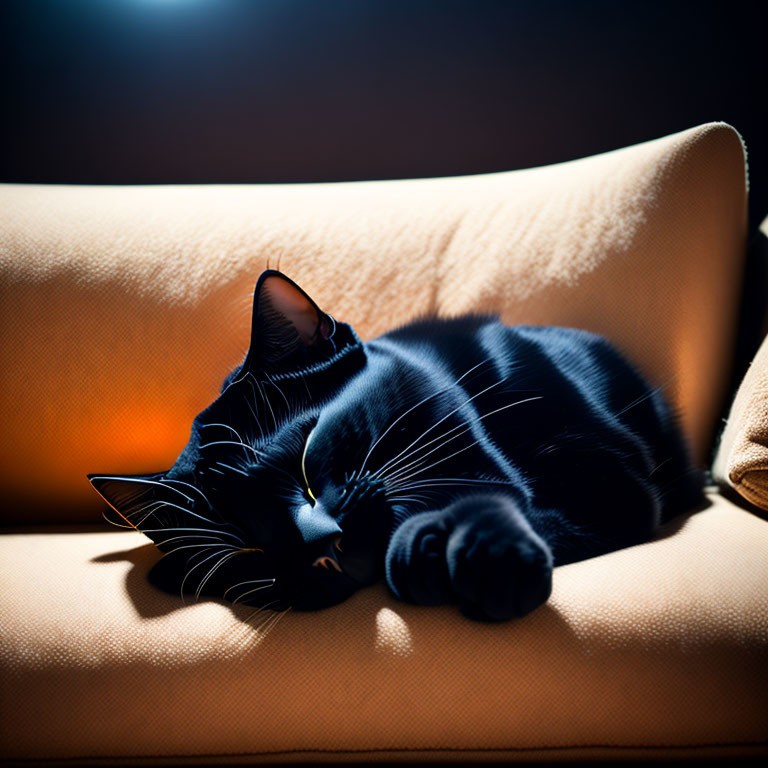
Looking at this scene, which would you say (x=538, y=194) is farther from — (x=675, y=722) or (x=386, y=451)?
(x=675, y=722)

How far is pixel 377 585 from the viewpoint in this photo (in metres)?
0.66

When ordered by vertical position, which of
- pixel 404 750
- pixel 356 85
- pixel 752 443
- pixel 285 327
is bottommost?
pixel 404 750

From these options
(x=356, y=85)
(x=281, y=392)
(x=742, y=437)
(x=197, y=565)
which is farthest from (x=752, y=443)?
(x=356, y=85)

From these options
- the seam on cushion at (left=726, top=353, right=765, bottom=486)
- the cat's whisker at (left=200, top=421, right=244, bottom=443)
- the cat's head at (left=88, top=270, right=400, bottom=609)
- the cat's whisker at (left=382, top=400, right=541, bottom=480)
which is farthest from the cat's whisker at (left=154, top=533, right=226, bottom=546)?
the seam on cushion at (left=726, top=353, right=765, bottom=486)

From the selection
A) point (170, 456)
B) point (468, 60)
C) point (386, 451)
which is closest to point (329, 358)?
point (386, 451)

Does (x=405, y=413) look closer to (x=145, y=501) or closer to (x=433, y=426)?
(x=433, y=426)

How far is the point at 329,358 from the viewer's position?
747 mm

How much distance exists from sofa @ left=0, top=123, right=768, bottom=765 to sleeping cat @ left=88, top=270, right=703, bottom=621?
46 mm

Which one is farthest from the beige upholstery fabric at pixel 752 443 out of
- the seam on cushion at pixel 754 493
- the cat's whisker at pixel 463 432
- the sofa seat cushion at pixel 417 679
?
the cat's whisker at pixel 463 432

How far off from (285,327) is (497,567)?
39cm

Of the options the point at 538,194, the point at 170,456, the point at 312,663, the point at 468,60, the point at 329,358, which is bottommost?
the point at 312,663

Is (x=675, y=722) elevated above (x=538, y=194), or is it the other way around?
(x=538, y=194)

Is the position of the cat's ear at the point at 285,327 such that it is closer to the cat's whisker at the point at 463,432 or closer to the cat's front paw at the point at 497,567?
the cat's whisker at the point at 463,432

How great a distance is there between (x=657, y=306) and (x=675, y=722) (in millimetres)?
587
